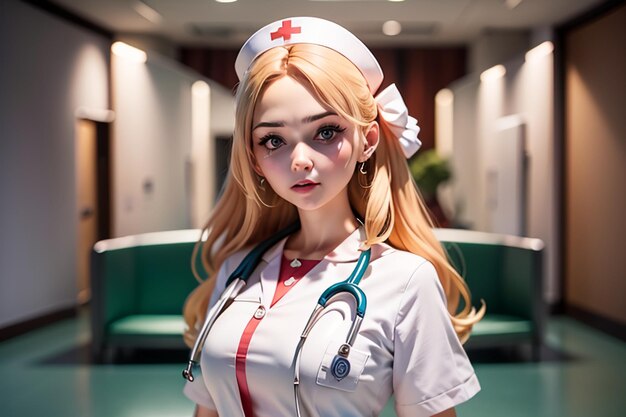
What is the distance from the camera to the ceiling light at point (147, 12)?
6.99m

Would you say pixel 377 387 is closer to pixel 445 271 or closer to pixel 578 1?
pixel 445 271

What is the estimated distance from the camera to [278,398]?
1.31m

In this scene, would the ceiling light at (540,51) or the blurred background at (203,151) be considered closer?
the blurred background at (203,151)

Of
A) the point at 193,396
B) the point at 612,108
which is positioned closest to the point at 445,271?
the point at 193,396

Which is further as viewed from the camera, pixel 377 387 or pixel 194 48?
pixel 194 48

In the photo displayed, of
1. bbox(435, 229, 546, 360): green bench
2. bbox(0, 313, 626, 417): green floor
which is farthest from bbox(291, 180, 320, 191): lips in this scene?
bbox(435, 229, 546, 360): green bench

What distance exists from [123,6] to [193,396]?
6.24 m

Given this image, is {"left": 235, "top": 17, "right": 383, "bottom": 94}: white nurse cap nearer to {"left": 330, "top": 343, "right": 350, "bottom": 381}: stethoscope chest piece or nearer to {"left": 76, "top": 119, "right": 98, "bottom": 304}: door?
{"left": 330, "top": 343, "right": 350, "bottom": 381}: stethoscope chest piece

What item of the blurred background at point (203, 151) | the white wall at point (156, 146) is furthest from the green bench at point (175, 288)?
the white wall at point (156, 146)

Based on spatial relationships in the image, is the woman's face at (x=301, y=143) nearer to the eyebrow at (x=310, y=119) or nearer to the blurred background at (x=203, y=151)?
the eyebrow at (x=310, y=119)

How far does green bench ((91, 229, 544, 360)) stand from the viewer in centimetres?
489

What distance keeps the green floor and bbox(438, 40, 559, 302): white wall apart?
176cm

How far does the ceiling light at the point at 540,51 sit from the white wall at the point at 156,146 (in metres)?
3.79

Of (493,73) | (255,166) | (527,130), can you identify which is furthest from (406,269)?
(493,73)
